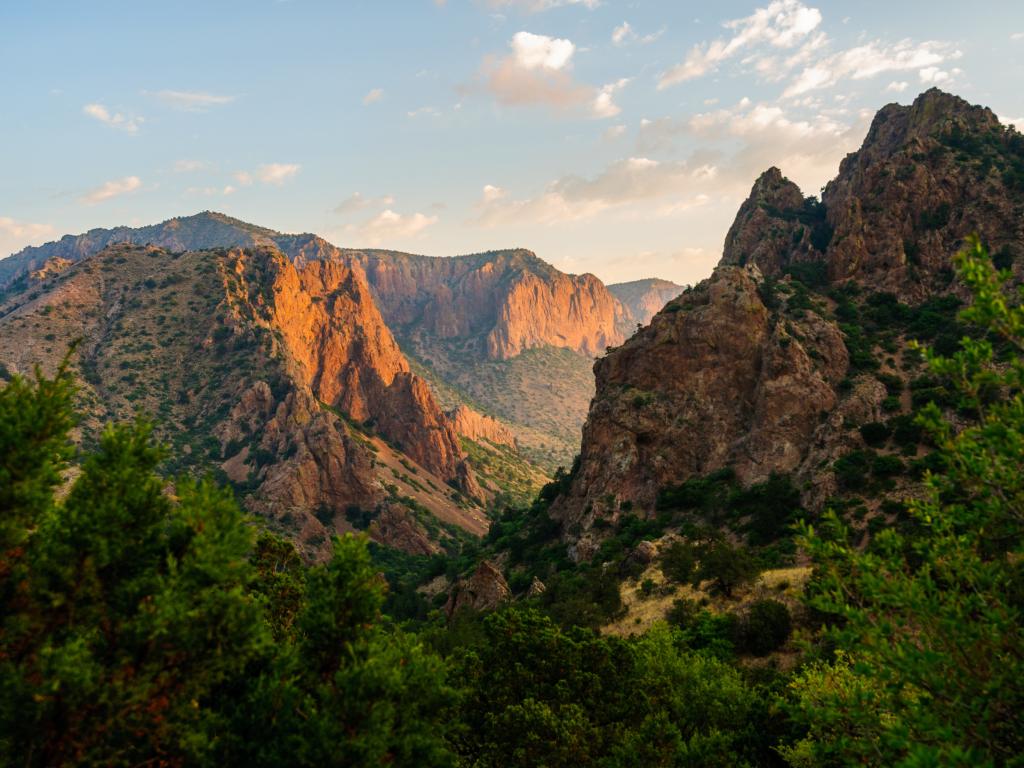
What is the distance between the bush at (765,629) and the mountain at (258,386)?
82885 millimetres

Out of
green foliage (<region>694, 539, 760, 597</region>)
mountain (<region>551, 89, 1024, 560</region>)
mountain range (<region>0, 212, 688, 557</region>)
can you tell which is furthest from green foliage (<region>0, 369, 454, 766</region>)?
mountain range (<region>0, 212, 688, 557</region>)

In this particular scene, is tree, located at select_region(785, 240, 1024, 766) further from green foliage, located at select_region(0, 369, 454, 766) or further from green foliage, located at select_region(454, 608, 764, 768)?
green foliage, located at select_region(0, 369, 454, 766)

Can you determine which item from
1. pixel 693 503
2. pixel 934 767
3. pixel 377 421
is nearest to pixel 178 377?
pixel 377 421

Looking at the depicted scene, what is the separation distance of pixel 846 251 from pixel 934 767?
331 feet

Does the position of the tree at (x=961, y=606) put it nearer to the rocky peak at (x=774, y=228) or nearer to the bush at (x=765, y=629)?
the bush at (x=765, y=629)

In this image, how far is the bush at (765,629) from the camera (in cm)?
3975

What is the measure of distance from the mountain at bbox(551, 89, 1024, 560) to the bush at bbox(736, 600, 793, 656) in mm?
25462

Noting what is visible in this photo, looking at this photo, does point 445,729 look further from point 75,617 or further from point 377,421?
point 377,421

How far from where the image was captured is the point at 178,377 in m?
150

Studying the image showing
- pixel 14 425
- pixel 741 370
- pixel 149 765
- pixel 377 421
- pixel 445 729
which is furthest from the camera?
pixel 377 421

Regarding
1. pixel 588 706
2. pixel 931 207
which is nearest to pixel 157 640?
pixel 588 706

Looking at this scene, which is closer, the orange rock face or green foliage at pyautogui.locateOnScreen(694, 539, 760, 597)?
green foliage at pyautogui.locateOnScreen(694, 539, 760, 597)

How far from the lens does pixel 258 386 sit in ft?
468

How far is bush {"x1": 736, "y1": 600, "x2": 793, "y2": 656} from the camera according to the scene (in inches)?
1565
